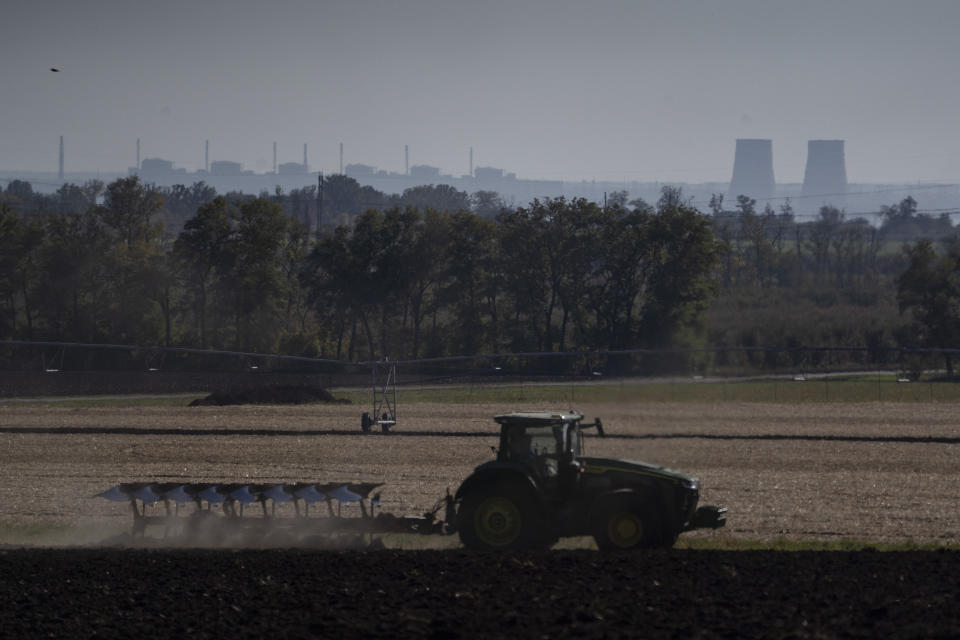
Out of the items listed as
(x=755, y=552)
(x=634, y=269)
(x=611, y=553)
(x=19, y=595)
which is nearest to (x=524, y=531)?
(x=611, y=553)

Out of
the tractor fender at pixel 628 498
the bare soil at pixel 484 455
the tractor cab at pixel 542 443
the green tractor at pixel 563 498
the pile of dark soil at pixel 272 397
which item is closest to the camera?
the tractor fender at pixel 628 498

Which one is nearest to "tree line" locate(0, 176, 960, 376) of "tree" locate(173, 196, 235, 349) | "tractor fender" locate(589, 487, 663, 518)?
"tree" locate(173, 196, 235, 349)

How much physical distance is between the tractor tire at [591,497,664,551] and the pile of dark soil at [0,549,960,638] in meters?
0.32

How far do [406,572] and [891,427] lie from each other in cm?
2834

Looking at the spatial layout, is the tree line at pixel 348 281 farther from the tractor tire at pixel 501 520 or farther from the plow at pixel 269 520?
the tractor tire at pixel 501 520

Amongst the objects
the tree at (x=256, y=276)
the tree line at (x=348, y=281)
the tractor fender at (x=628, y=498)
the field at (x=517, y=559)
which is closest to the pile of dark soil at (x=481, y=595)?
the field at (x=517, y=559)

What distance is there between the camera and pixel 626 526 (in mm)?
16469

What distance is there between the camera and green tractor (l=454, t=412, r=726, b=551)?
16.3 metres

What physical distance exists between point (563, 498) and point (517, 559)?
1.24 m

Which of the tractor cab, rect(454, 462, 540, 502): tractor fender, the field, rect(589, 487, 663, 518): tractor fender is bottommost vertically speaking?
the field

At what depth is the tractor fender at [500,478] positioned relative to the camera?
16.4 metres

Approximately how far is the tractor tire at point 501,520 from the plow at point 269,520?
3.70 ft

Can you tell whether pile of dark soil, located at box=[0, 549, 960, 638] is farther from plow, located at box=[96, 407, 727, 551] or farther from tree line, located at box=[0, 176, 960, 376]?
tree line, located at box=[0, 176, 960, 376]

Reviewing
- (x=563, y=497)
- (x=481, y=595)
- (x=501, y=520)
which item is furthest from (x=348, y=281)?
(x=481, y=595)
